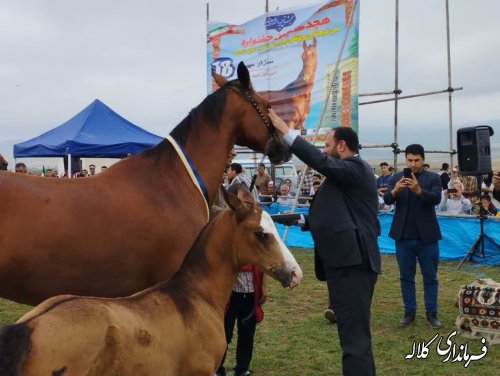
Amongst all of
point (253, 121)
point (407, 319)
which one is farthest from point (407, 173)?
point (253, 121)

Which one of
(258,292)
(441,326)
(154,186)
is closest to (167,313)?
(154,186)

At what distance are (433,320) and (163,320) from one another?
5173 mm

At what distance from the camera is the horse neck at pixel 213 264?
11.1ft

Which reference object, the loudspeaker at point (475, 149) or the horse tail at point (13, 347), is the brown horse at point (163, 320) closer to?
the horse tail at point (13, 347)

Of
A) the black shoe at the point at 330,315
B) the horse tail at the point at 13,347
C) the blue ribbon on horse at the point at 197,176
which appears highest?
the blue ribbon on horse at the point at 197,176

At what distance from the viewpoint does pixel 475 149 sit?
9133 mm

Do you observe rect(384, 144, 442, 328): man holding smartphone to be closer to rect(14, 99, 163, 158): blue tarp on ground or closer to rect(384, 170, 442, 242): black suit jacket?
rect(384, 170, 442, 242): black suit jacket

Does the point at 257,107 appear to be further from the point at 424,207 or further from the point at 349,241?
the point at 424,207

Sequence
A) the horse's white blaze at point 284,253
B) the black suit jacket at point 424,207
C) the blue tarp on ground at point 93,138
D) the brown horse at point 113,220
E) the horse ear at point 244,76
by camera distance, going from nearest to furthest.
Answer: the brown horse at point 113,220 → the horse's white blaze at point 284,253 → the horse ear at point 244,76 → the black suit jacket at point 424,207 → the blue tarp on ground at point 93,138

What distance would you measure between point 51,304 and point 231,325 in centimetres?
293

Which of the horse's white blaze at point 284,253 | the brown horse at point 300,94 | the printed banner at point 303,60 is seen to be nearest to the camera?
the horse's white blaze at point 284,253

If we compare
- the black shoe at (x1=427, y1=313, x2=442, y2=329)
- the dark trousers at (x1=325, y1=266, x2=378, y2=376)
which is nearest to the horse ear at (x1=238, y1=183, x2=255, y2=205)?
the dark trousers at (x1=325, y1=266, x2=378, y2=376)

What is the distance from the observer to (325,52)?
1296 cm

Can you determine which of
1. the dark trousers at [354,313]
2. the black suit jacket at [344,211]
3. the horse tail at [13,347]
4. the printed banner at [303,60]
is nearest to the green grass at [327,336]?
the dark trousers at [354,313]
